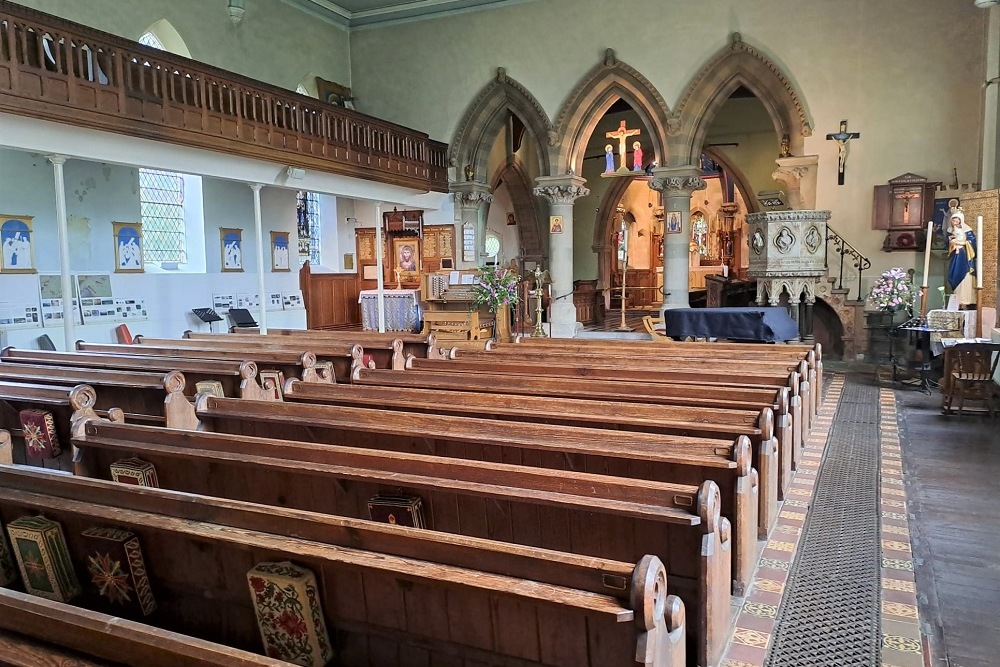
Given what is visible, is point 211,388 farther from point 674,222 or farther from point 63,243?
point 674,222

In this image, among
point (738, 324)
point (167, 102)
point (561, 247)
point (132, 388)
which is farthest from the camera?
point (561, 247)

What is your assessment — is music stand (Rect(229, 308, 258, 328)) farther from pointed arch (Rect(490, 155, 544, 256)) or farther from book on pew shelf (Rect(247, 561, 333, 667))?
book on pew shelf (Rect(247, 561, 333, 667))

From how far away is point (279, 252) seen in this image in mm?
12055

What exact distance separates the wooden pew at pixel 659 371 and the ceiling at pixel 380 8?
34.0 ft

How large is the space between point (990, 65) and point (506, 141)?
31.2 ft

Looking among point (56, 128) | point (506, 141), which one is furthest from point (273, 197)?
point (506, 141)

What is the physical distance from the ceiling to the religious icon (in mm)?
5043

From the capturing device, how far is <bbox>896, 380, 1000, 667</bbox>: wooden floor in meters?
2.56

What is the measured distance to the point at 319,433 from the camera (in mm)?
3145

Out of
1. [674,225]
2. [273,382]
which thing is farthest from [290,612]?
[674,225]

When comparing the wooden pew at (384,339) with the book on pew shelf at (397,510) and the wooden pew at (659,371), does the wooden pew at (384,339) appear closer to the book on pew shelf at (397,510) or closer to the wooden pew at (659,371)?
the wooden pew at (659,371)

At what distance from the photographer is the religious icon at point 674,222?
484 inches

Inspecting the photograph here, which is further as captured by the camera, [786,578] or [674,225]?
[674,225]

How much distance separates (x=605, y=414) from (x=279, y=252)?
10.1 meters
